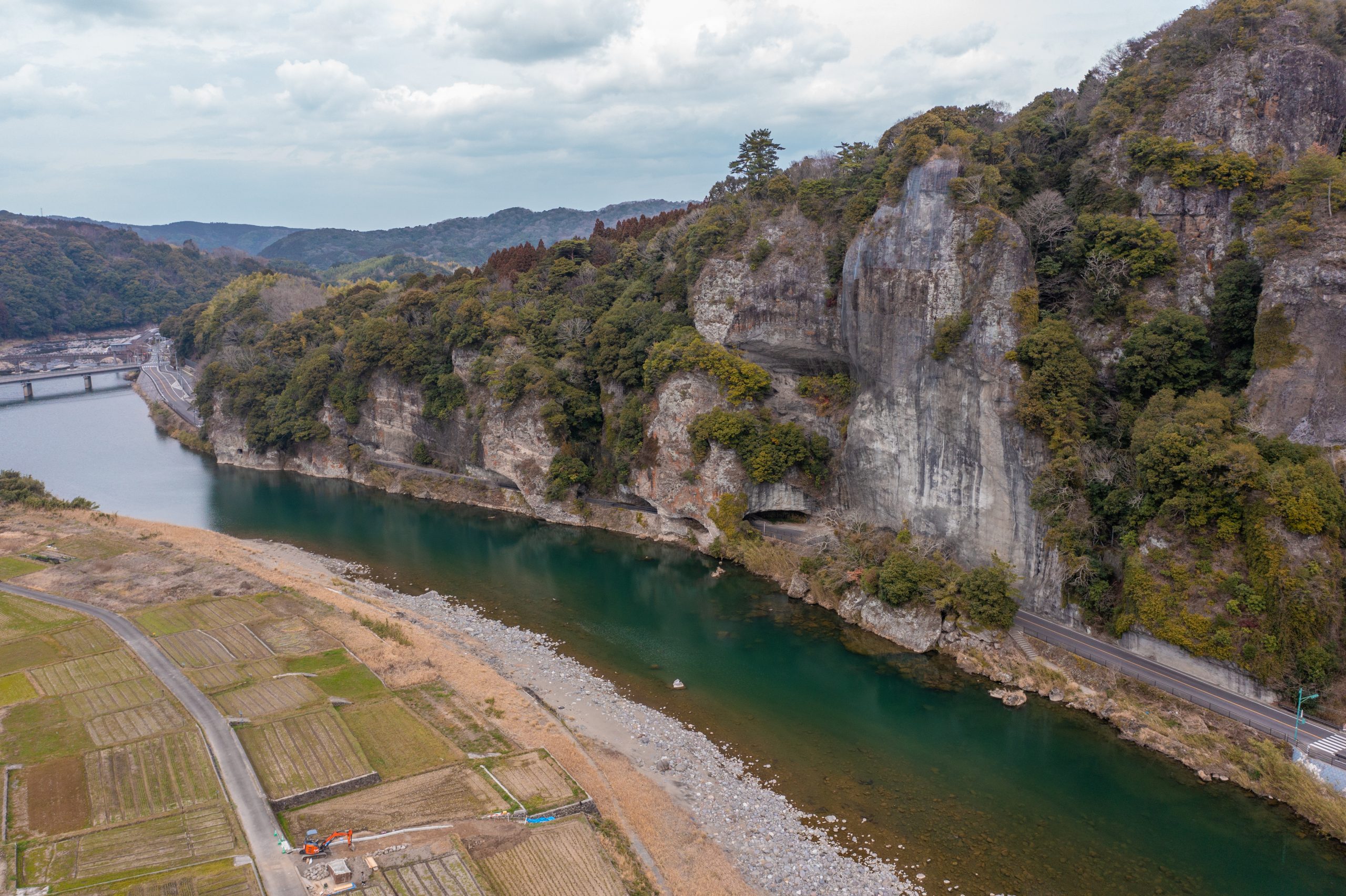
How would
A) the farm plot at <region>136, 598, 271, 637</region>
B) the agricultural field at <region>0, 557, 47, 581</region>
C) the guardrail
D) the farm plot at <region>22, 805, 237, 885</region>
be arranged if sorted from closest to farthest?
the farm plot at <region>22, 805, 237, 885</region>
the guardrail
the farm plot at <region>136, 598, 271, 637</region>
the agricultural field at <region>0, 557, 47, 581</region>

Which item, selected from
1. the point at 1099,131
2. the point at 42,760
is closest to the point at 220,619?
the point at 42,760

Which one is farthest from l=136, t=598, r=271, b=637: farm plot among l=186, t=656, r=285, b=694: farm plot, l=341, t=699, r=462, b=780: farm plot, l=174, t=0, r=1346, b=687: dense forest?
l=174, t=0, r=1346, b=687: dense forest

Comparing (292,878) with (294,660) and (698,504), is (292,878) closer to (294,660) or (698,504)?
(294,660)

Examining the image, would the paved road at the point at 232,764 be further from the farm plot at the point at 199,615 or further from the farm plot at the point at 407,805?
the farm plot at the point at 407,805

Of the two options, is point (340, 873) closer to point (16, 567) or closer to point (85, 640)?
point (85, 640)

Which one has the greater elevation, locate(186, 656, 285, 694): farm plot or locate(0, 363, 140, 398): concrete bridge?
locate(0, 363, 140, 398): concrete bridge

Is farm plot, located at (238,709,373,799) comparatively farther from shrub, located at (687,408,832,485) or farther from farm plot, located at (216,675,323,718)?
shrub, located at (687,408,832,485)
